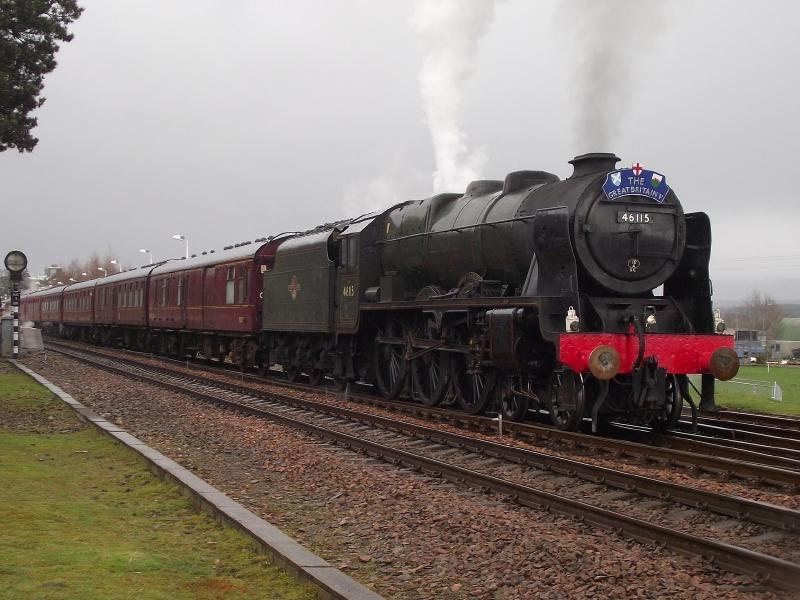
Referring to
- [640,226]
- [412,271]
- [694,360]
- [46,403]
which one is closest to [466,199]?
[412,271]

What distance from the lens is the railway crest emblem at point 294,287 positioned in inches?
752

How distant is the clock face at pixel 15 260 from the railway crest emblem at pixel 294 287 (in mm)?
10449

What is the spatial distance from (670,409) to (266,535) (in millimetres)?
7182

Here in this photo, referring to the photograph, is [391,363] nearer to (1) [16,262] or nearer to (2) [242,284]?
(2) [242,284]

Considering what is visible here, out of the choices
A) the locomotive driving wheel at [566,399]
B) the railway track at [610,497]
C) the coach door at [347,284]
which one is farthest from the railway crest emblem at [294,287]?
the locomotive driving wheel at [566,399]

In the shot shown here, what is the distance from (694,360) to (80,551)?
797 cm

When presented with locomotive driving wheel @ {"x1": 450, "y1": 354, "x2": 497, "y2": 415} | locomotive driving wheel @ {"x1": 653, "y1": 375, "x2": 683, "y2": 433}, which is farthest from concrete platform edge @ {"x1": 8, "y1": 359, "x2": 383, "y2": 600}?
locomotive driving wheel @ {"x1": 653, "y1": 375, "x2": 683, "y2": 433}

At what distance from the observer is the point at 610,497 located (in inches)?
296

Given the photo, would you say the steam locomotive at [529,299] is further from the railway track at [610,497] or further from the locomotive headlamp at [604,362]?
the railway track at [610,497]

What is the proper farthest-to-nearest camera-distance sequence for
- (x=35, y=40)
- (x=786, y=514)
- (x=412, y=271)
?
1. (x=35, y=40)
2. (x=412, y=271)
3. (x=786, y=514)

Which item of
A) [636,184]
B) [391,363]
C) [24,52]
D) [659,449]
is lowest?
[659,449]

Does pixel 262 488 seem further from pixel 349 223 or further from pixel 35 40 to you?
pixel 35 40

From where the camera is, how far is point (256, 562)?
18.5 feet

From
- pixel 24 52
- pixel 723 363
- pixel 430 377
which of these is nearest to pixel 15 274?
pixel 24 52
